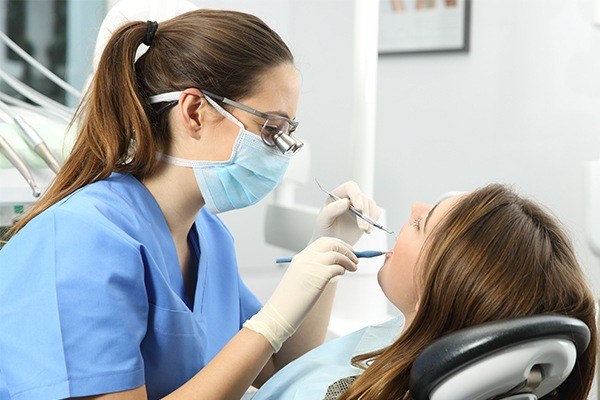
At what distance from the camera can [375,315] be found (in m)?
2.29

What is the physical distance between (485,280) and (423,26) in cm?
201

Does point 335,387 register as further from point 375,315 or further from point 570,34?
point 570,34

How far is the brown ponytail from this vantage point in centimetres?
138

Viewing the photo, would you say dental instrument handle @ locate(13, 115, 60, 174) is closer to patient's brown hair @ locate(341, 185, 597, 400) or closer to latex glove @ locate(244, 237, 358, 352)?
latex glove @ locate(244, 237, 358, 352)

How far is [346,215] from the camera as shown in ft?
5.56

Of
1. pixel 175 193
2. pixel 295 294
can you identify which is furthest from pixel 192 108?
pixel 295 294

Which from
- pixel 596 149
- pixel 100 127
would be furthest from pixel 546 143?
pixel 100 127

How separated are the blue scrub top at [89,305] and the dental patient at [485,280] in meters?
0.29

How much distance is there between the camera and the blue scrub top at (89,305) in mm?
1205

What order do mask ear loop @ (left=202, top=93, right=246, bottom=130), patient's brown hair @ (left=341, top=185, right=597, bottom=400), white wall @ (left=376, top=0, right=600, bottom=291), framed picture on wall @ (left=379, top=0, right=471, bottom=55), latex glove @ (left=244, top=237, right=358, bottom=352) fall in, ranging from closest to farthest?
patient's brown hair @ (left=341, top=185, right=597, bottom=400) → latex glove @ (left=244, top=237, right=358, bottom=352) → mask ear loop @ (left=202, top=93, right=246, bottom=130) → white wall @ (left=376, top=0, right=600, bottom=291) → framed picture on wall @ (left=379, top=0, right=471, bottom=55)

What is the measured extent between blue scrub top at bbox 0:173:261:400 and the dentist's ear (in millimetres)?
156

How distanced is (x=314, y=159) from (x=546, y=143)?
1.10 metres

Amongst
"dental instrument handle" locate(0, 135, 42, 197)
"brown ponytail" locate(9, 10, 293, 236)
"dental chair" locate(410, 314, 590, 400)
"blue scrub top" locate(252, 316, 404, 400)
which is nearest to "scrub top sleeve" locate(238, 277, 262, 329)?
"blue scrub top" locate(252, 316, 404, 400)

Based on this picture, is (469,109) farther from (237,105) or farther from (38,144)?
(237,105)
